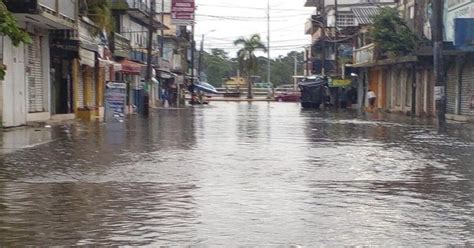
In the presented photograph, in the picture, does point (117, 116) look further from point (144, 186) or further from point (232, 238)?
point (232, 238)

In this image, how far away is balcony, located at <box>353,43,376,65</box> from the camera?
5284cm

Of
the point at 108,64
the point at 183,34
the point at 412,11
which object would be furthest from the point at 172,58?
the point at 108,64

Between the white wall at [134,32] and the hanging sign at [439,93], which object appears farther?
the white wall at [134,32]

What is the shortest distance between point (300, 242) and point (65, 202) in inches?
142

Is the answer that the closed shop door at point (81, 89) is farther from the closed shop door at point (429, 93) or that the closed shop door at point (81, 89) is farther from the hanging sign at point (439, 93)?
the closed shop door at point (429, 93)

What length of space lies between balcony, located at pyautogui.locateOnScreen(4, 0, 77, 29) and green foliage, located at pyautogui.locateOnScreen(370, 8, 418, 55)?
70.8 feet

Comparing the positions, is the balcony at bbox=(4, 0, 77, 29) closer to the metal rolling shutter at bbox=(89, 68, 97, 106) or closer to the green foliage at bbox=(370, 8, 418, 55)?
the metal rolling shutter at bbox=(89, 68, 97, 106)

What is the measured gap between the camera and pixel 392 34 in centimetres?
4506

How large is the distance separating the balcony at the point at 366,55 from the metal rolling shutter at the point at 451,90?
524 inches

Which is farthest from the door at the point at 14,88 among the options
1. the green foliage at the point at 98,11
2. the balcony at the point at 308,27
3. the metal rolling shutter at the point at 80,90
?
the balcony at the point at 308,27

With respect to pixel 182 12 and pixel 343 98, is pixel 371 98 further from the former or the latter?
pixel 182 12

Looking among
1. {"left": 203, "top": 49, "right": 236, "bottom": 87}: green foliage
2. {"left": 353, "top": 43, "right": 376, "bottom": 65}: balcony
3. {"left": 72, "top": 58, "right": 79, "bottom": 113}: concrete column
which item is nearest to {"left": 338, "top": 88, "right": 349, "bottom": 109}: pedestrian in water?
{"left": 353, "top": 43, "right": 376, "bottom": 65}: balcony

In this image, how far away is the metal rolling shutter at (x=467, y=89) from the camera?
35.0 m

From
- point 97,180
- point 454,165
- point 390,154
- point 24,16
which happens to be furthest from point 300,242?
point 24,16
